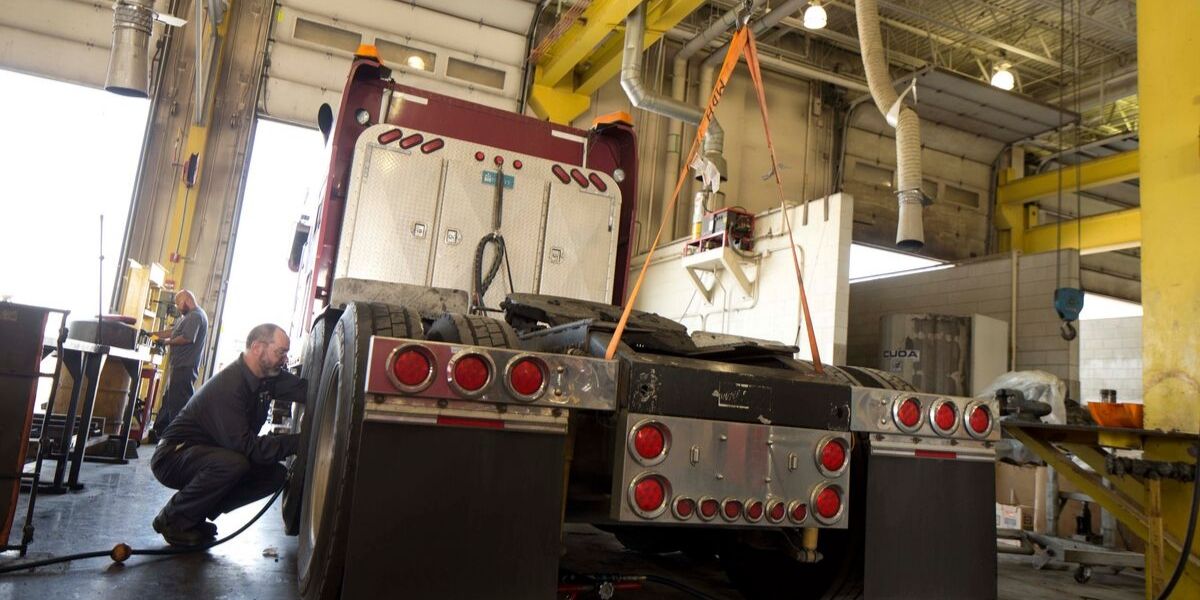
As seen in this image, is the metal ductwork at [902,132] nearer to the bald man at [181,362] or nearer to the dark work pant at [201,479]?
the dark work pant at [201,479]

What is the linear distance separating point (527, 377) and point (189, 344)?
733cm

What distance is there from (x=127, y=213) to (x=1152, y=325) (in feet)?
39.4

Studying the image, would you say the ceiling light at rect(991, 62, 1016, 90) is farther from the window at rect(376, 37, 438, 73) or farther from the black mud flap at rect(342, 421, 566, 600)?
the black mud flap at rect(342, 421, 566, 600)

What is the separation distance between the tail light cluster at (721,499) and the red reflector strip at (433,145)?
111 inches

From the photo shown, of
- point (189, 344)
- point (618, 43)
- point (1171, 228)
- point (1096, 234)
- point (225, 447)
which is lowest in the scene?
point (225, 447)

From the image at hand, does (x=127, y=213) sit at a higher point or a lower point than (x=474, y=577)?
higher

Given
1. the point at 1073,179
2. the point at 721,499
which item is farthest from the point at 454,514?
the point at 1073,179

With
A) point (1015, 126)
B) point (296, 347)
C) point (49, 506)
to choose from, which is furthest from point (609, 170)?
point (1015, 126)

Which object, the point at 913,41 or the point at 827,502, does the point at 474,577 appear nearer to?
the point at 827,502

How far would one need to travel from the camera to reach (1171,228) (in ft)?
14.9

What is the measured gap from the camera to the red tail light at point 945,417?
8.91 feet

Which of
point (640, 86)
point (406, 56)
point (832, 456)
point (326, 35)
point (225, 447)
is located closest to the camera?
point (832, 456)

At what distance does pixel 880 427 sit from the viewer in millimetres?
2607

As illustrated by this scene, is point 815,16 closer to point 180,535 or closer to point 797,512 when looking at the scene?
point 797,512
